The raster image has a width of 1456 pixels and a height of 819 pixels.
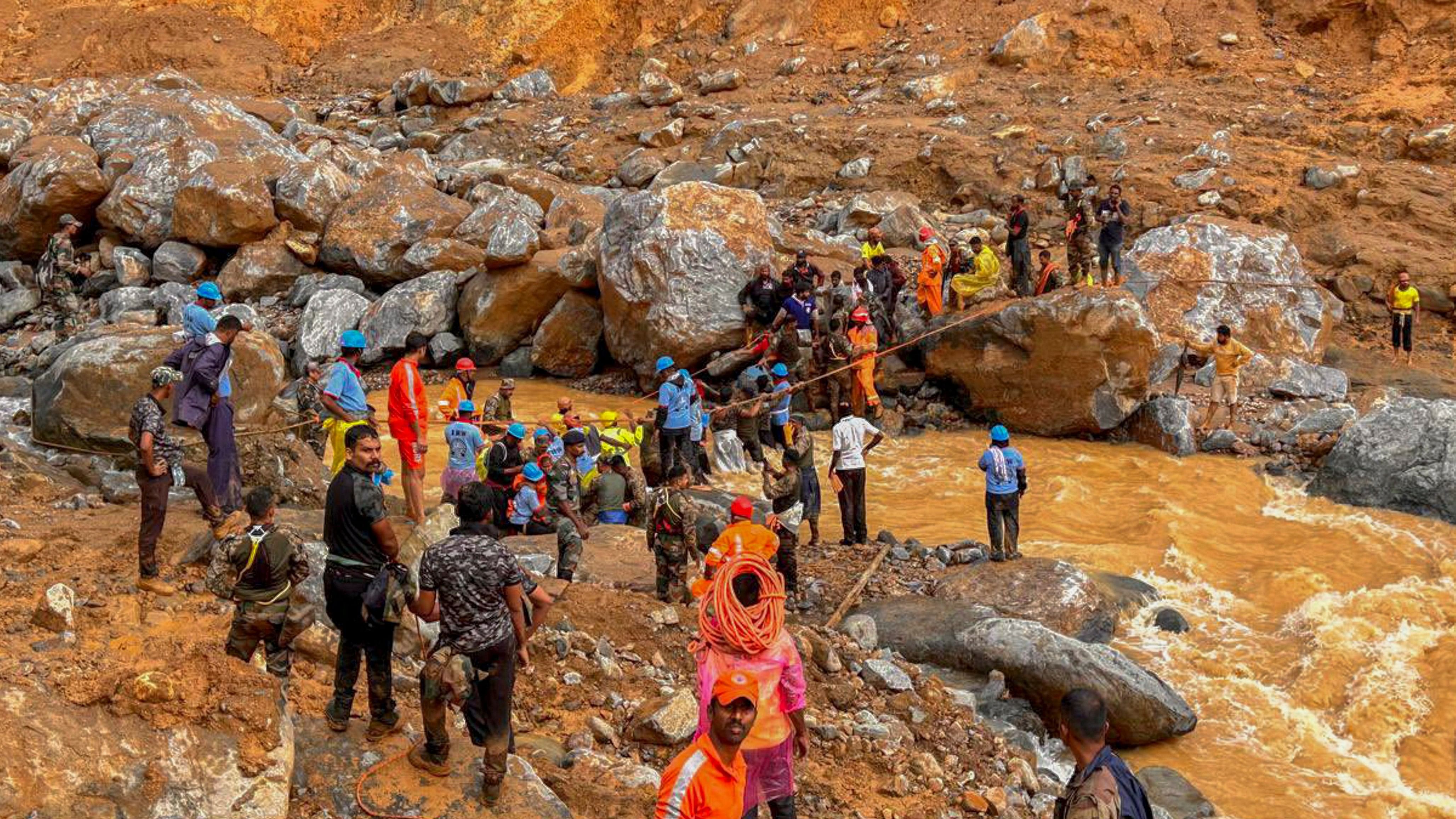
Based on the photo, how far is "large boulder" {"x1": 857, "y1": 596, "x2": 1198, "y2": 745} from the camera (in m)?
7.37

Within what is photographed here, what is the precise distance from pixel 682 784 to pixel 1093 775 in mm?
1295

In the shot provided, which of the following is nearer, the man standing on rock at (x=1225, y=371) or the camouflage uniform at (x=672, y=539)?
the camouflage uniform at (x=672, y=539)

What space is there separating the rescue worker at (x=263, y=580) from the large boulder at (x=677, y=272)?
1008 cm

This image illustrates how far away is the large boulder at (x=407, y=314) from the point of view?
16.5m

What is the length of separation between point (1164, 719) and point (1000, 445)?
2.80 m

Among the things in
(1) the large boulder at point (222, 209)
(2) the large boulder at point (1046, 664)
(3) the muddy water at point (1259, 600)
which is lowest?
(3) the muddy water at point (1259, 600)

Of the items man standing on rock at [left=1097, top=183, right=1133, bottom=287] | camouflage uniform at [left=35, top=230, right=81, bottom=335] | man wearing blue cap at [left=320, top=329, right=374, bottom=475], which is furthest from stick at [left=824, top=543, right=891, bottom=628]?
camouflage uniform at [left=35, top=230, right=81, bottom=335]

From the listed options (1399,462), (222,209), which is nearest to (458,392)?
(1399,462)

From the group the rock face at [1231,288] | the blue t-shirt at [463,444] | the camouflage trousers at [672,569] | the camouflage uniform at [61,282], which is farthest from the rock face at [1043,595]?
the camouflage uniform at [61,282]

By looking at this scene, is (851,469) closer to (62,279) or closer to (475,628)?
(475,628)

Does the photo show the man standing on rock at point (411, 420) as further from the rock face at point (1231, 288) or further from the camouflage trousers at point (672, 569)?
the rock face at point (1231, 288)

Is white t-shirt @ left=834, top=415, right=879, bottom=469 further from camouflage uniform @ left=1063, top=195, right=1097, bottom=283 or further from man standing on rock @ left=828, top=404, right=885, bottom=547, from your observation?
camouflage uniform @ left=1063, top=195, right=1097, bottom=283

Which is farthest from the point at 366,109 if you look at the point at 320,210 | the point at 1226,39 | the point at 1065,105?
the point at 1226,39

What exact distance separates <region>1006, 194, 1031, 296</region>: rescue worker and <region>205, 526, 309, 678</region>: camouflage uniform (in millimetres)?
11347
